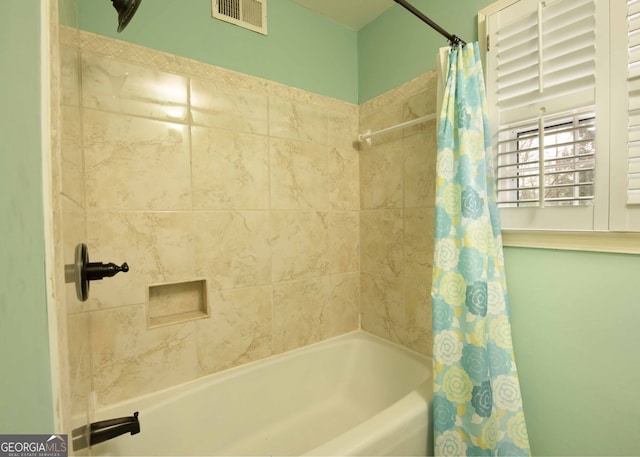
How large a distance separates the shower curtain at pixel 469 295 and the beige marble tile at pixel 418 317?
0.39m

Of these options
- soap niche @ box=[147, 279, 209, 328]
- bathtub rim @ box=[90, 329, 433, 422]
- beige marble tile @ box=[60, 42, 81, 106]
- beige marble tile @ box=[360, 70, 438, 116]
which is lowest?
bathtub rim @ box=[90, 329, 433, 422]

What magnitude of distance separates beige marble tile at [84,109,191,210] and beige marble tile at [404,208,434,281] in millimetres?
1123

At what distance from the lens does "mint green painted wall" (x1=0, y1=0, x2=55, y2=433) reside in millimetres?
222

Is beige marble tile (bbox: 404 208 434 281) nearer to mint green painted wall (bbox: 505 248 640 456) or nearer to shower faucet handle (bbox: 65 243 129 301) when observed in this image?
mint green painted wall (bbox: 505 248 640 456)

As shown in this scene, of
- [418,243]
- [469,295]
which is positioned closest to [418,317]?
[418,243]

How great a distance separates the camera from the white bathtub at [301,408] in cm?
93

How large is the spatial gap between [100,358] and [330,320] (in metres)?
1.11

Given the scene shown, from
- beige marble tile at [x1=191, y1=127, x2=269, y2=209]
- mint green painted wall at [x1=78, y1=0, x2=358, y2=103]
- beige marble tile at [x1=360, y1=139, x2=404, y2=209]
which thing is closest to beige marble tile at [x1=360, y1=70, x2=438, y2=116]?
mint green painted wall at [x1=78, y1=0, x2=358, y2=103]

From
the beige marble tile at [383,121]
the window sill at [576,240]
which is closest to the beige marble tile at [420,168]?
the beige marble tile at [383,121]

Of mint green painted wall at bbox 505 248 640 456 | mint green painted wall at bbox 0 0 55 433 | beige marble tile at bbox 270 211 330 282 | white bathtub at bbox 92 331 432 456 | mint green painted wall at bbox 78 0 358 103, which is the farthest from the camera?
beige marble tile at bbox 270 211 330 282

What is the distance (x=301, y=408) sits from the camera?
1.40 meters

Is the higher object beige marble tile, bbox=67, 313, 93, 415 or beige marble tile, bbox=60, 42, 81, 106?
beige marble tile, bbox=60, 42, 81, 106

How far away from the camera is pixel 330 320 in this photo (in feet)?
5.31

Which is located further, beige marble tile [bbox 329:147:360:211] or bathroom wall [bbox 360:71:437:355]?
beige marble tile [bbox 329:147:360:211]
